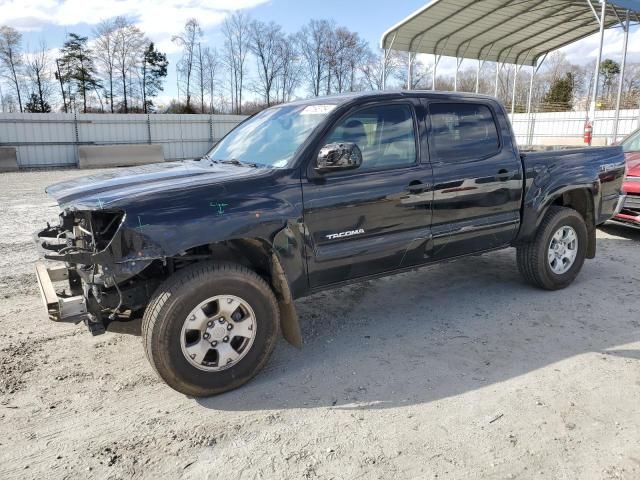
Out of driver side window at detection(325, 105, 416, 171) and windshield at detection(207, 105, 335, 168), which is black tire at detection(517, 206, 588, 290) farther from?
windshield at detection(207, 105, 335, 168)

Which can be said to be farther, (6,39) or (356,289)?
(6,39)

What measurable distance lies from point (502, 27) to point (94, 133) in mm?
18329

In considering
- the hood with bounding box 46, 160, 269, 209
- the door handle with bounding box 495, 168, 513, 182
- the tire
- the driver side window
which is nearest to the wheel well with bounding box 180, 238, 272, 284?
the tire

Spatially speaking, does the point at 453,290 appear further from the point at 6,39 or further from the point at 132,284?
the point at 6,39

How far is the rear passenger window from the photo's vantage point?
4316 mm

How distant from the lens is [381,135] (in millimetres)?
4023

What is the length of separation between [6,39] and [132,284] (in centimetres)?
4650

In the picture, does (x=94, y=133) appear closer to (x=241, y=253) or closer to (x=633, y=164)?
(x=633, y=164)

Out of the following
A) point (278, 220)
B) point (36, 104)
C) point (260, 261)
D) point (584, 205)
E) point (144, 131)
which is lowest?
point (260, 261)

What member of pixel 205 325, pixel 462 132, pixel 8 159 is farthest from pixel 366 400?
pixel 8 159

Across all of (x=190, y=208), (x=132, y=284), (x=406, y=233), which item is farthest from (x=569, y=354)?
(x=132, y=284)

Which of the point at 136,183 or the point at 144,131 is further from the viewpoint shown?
the point at 144,131

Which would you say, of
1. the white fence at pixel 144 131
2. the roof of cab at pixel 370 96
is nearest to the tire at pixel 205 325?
the roof of cab at pixel 370 96

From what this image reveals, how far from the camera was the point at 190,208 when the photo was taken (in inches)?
122
